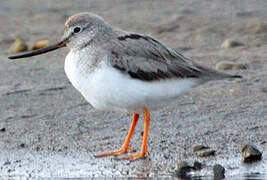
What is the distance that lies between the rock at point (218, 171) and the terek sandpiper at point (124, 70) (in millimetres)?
1122

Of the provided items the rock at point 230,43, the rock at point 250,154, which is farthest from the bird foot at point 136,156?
the rock at point 230,43

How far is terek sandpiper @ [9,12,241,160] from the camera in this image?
8.29m

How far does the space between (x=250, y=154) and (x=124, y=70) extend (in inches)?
70.6

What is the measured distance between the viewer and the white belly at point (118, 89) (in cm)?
822

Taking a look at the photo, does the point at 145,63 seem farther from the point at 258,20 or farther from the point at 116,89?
the point at 258,20

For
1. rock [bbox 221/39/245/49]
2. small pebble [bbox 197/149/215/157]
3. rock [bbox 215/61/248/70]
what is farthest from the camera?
rock [bbox 221/39/245/49]

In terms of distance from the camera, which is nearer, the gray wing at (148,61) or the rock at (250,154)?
the rock at (250,154)

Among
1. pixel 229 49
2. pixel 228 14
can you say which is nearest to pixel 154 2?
pixel 228 14

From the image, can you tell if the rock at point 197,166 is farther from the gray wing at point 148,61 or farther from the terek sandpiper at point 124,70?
the gray wing at point 148,61

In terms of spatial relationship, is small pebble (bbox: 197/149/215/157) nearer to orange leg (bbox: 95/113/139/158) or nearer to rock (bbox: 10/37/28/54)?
orange leg (bbox: 95/113/139/158)

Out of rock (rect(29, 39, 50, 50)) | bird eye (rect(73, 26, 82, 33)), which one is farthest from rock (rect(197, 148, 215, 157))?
rock (rect(29, 39, 50, 50))

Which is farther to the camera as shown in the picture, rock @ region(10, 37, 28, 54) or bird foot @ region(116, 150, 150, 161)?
rock @ region(10, 37, 28, 54)

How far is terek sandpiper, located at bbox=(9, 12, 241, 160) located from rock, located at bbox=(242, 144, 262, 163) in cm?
110

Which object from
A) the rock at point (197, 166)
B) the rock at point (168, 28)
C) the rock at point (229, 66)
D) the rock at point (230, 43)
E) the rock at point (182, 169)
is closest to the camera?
the rock at point (182, 169)
